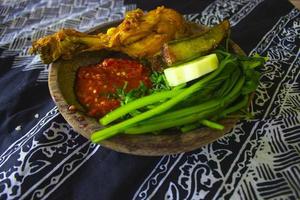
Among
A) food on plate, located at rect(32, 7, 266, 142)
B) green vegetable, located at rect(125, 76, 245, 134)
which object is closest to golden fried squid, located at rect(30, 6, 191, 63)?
food on plate, located at rect(32, 7, 266, 142)

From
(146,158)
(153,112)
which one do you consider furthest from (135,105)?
(146,158)

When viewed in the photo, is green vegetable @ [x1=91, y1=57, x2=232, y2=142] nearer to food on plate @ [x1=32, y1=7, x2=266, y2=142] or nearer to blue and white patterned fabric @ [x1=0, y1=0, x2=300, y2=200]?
food on plate @ [x1=32, y1=7, x2=266, y2=142]

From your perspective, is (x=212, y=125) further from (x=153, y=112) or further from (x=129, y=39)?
(x=129, y=39)

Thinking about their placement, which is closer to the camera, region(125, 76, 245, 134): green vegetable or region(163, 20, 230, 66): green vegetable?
region(125, 76, 245, 134): green vegetable

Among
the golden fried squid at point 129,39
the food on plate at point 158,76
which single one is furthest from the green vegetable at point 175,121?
the golden fried squid at point 129,39

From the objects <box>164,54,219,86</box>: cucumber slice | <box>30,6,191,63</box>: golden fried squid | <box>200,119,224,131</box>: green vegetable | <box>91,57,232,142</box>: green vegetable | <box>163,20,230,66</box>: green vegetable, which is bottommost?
<box>200,119,224,131</box>: green vegetable

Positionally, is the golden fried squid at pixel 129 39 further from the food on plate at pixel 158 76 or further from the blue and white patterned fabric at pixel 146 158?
the blue and white patterned fabric at pixel 146 158

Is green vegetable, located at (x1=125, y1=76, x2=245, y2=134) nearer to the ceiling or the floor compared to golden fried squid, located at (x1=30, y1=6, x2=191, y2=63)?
nearer to the floor
